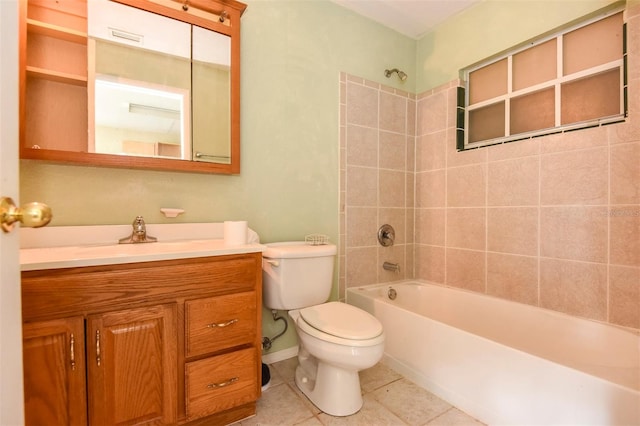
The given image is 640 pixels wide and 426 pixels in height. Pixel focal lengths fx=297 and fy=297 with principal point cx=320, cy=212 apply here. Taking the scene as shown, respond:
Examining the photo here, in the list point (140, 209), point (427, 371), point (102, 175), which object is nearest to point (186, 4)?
point (102, 175)

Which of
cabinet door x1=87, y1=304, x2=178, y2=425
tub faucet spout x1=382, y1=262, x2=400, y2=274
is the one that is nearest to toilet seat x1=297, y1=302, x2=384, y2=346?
cabinet door x1=87, y1=304, x2=178, y2=425

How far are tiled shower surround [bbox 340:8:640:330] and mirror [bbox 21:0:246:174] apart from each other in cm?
83

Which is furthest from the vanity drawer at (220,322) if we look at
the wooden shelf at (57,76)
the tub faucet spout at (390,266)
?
the tub faucet spout at (390,266)

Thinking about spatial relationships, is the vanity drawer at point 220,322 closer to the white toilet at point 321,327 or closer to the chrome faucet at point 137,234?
the white toilet at point 321,327

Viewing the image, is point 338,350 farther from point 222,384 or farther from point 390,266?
point 390,266

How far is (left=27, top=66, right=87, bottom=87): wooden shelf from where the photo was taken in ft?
4.08

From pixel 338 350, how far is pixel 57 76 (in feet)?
5.59

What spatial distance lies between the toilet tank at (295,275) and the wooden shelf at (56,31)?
50.1 inches

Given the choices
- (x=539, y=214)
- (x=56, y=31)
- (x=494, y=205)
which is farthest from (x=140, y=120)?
(x=539, y=214)

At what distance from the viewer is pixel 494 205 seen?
6.31 feet

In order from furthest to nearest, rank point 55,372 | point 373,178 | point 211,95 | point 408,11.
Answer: point 373,178
point 408,11
point 211,95
point 55,372

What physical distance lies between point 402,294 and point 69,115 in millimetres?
2207

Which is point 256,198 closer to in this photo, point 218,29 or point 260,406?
point 218,29

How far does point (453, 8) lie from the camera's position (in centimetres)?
206
